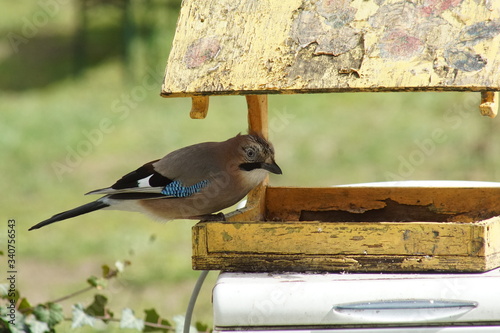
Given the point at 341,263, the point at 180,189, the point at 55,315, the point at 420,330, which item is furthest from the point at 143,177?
the point at 420,330

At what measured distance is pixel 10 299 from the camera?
14.8 feet

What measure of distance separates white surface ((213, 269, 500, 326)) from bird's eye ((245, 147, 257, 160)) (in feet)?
3.38

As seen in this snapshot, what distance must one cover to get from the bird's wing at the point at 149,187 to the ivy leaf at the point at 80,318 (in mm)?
763

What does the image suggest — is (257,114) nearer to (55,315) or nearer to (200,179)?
(200,179)

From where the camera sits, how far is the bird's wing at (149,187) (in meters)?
3.98

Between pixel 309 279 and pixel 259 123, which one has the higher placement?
pixel 259 123

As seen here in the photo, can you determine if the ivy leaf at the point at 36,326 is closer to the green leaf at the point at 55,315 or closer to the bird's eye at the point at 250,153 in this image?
the green leaf at the point at 55,315

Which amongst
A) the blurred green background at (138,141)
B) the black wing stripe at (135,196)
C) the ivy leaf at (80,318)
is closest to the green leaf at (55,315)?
the ivy leaf at (80,318)

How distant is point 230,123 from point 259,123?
743cm

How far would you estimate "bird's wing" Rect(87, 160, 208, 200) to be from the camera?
13.1 feet

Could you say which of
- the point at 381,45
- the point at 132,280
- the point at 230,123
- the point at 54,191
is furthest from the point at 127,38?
the point at 381,45

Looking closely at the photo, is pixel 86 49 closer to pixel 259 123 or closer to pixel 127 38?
pixel 127 38

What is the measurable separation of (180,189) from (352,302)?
1213 millimetres

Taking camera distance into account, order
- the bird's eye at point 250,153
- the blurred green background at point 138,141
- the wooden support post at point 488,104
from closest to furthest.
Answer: the wooden support post at point 488,104 → the bird's eye at point 250,153 → the blurred green background at point 138,141
